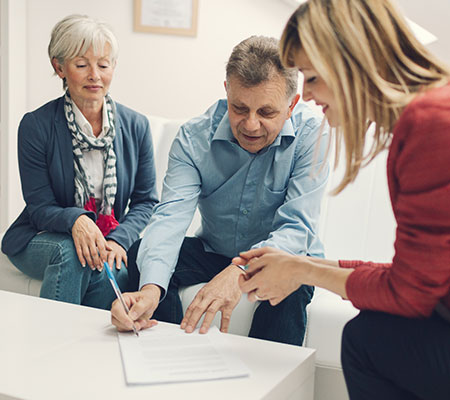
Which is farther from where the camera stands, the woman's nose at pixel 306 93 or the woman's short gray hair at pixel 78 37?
the woman's short gray hair at pixel 78 37

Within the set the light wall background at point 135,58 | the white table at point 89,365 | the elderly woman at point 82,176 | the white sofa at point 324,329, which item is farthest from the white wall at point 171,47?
the white table at point 89,365

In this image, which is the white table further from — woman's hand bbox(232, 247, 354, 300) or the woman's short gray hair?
the woman's short gray hair

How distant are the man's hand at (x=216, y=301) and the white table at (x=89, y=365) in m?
0.12

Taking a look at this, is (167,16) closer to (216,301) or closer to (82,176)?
(82,176)

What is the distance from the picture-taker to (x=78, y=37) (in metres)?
2.01

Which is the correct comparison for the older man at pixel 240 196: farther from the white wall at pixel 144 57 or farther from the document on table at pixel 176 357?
the white wall at pixel 144 57

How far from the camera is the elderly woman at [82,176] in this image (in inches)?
75.3

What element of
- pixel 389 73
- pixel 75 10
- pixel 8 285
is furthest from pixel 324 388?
pixel 75 10

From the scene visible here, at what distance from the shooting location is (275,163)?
1.79 metres

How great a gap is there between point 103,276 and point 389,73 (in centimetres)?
125

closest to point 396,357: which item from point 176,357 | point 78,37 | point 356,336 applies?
point 356,336

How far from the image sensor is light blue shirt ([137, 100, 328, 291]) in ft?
5.63

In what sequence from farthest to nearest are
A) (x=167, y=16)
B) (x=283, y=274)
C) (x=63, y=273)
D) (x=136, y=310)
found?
(x=167, y=16) → (x=63, y=273) → (x=136, y=310) → (x=283, y=274)

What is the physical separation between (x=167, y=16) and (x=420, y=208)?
2.50m
